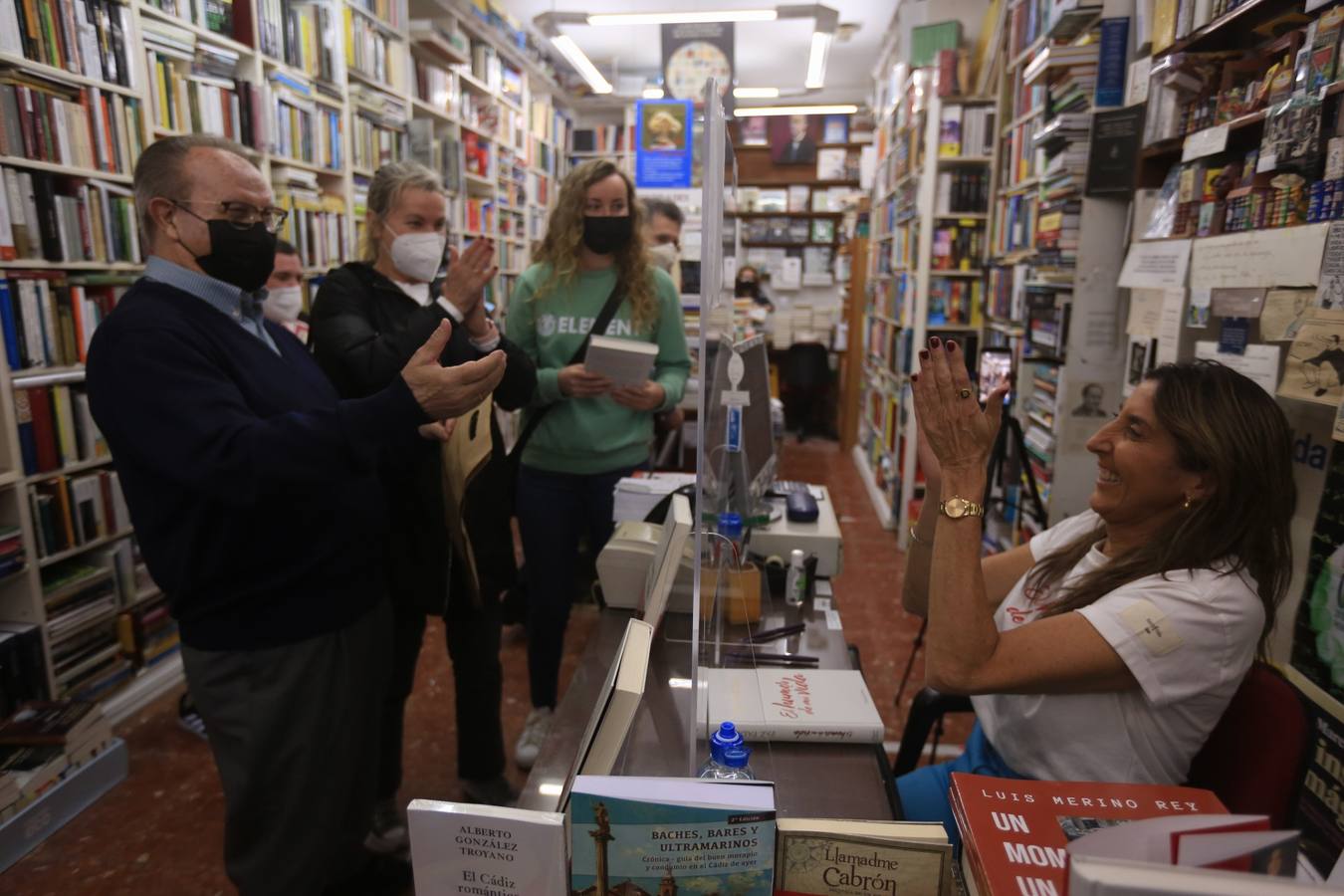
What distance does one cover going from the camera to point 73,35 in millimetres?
2328

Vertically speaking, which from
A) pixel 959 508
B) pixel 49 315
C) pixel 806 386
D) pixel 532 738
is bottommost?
pixel 532 738

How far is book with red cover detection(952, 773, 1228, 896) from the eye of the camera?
0.72 meters

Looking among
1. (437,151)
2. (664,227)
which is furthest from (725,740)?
(437,151)

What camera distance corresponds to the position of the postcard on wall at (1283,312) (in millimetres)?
1470

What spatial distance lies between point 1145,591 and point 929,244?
3.57 metres

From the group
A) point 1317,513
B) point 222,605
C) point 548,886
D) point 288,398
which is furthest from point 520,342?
point 1317,513

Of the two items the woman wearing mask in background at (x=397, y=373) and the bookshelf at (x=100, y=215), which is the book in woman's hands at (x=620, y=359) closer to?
the woman wearing mask in background at (x=397, y=373)

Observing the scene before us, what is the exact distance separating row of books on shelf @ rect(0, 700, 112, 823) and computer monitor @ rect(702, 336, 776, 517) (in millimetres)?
1945

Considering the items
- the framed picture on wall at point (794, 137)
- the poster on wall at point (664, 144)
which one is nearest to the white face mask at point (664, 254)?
the poster on wall at point (664, 144)

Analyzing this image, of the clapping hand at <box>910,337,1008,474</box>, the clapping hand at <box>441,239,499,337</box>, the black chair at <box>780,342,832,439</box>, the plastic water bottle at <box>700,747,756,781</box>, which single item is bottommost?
the black chair at <box>780,342,832,439</box>

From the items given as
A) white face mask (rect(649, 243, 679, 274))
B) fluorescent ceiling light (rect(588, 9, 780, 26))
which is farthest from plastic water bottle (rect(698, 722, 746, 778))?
fluorescent ceiling light (rect(588, 9, 780, 26))

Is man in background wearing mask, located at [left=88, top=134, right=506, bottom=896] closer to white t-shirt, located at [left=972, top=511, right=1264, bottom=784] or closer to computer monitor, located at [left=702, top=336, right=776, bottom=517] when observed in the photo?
computer monitor, located at [left=702, top=336, right=776, bottom=517]

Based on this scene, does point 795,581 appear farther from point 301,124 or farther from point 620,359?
point 301,124

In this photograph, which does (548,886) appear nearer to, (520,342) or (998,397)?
(998,397)
